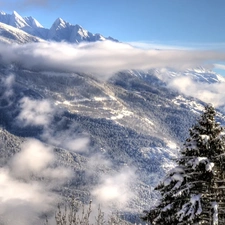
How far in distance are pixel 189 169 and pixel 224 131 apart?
3.63 metres

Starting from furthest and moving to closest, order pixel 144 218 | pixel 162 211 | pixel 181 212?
pixel 144 218
pixel 162 211
pixel 181 212

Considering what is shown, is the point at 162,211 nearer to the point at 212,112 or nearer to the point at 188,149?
the point at 188,149

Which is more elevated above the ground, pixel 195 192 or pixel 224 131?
pixel 224 131

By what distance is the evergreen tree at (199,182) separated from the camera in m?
23.4

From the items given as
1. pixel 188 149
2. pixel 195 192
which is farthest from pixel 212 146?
pixel 195 192

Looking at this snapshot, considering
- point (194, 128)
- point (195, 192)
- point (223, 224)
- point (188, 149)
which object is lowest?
point (223, 224)

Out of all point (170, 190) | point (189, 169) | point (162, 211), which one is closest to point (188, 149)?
point (189, 169)

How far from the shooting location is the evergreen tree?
76.7 ft

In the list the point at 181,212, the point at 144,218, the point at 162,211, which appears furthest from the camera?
the point at 144,218

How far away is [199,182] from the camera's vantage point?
24641mm

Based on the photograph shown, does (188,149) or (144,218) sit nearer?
(188,149)

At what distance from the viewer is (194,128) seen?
25797mm

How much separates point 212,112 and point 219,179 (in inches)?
169

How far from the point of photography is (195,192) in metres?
24.5
